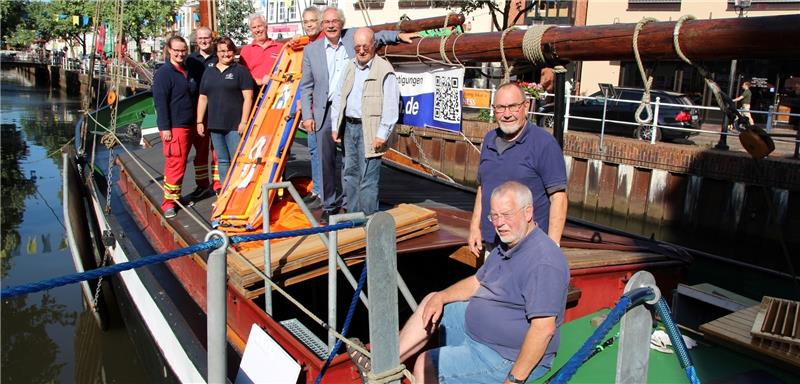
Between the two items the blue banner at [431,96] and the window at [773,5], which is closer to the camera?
the blue banner at [431,96]

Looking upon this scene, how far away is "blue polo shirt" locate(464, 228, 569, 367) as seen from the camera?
2717mm

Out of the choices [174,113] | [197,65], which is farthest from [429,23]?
[174,113]

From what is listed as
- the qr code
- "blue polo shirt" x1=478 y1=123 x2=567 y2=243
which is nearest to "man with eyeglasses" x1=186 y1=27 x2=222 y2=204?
the qr code

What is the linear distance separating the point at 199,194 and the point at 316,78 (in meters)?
2.10

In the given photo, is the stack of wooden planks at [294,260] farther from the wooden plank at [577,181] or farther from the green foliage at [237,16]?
the green foliage at [237,16]

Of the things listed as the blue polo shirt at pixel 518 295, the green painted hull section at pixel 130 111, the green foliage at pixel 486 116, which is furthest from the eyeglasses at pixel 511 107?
the green foliage at pixel 486 116

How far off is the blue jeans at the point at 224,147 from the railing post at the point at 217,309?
417 centimetres

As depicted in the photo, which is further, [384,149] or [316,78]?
[316,78]

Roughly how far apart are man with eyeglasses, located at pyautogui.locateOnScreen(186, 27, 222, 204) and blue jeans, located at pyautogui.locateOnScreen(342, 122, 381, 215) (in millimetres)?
1898

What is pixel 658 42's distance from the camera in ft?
11.8

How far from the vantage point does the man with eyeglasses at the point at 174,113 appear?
6008mm

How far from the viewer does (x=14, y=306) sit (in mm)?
8016

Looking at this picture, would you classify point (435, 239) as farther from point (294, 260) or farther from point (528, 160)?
point (528, 160)

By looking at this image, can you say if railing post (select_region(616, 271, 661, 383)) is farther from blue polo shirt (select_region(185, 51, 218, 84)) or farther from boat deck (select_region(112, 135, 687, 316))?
blue polo shirt (select_region(185, 51, 218, 84))
